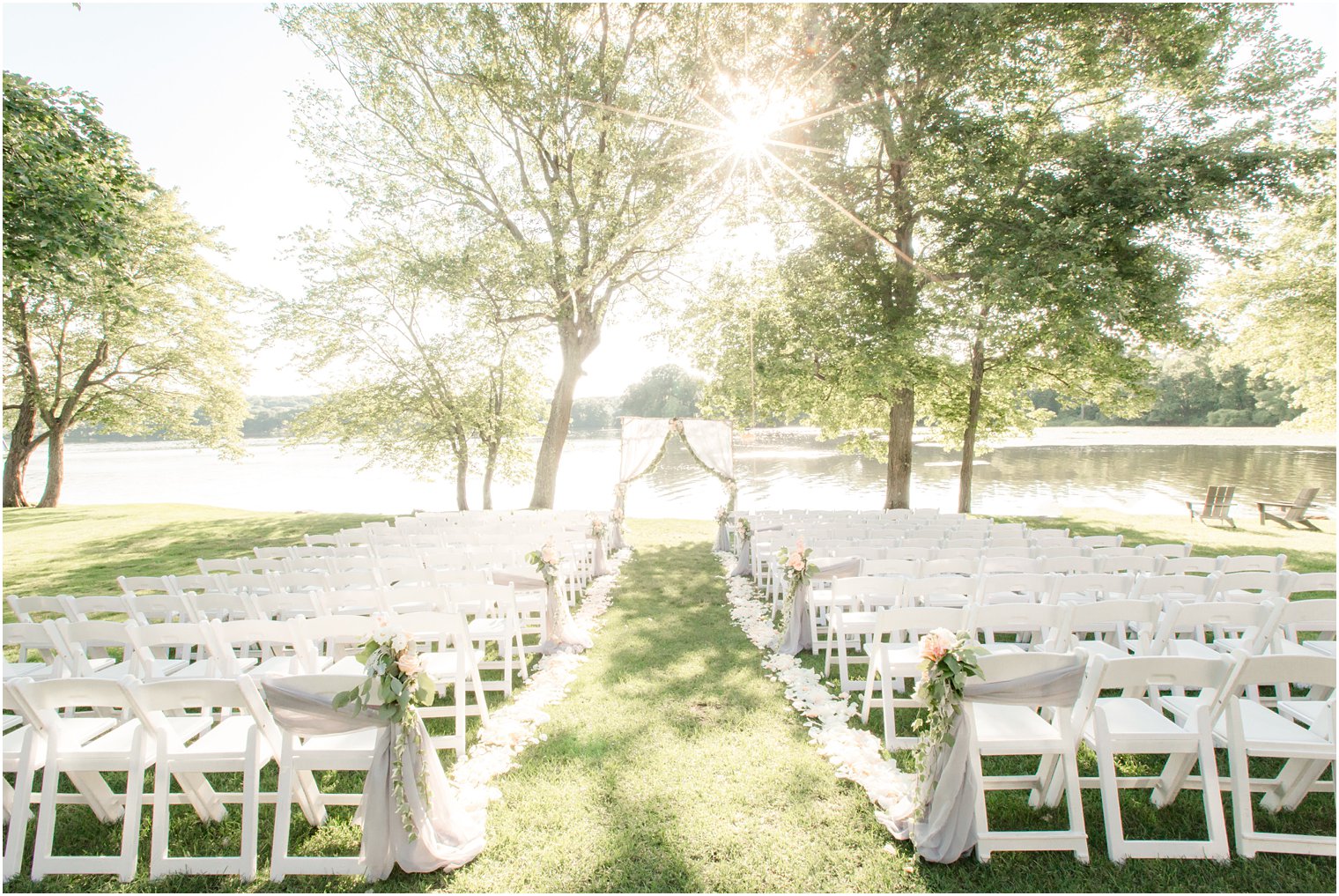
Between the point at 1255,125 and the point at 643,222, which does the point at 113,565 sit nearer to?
the point at 643,222

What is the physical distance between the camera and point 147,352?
66.6 feet

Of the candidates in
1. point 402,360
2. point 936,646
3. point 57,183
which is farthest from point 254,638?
point 402,360

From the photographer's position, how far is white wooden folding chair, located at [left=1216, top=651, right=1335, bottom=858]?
9.30 feet

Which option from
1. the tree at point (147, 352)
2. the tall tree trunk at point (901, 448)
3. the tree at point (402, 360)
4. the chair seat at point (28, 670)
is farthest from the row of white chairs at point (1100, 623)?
the tree at point (147, 352)

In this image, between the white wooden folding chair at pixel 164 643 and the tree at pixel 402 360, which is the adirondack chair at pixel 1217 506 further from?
the white wooden folding chair at pixel 164 643

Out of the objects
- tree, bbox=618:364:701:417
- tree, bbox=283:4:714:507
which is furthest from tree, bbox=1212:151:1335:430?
tree, bbox=618:364:701:417

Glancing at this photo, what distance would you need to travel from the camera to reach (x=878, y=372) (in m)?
13.3

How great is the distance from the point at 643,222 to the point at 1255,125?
12.4 metres

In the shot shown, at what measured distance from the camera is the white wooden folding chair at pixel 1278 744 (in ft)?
9.30

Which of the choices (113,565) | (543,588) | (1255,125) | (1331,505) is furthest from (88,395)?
(1331,505)

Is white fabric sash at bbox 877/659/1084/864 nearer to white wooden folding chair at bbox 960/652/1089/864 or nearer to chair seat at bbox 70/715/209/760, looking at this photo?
white wooden folding chair at bbox 960/652/1089/864

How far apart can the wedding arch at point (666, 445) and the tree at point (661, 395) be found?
25302 mm

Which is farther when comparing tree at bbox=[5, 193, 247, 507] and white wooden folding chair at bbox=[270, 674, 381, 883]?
tree at bbox=[5, 193, 247, 507]

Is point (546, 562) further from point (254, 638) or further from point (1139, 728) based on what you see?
point (1139, 728)
